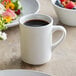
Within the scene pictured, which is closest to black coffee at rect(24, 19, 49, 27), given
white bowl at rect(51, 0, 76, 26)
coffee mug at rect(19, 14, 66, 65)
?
coffee mug at rect(19, 14, 66, 65)

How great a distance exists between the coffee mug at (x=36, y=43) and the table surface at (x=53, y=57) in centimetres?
3

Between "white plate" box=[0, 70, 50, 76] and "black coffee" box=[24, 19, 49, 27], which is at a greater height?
"black coffee" box=[24, 19, 49, 27]

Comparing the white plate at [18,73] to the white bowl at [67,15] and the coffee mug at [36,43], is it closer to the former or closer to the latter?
the coffee mug at [36,43]

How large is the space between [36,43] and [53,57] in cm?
12

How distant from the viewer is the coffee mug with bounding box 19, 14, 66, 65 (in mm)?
879

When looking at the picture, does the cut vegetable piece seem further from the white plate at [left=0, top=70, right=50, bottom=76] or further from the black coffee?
the white plate at [left=0, top=70, right=50, bottom=76]

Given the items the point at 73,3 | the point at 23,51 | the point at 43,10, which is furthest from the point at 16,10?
the point at 23,51

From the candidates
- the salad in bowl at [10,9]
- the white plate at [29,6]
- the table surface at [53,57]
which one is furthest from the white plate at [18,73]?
the white plate at [29,6]

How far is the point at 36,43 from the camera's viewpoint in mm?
892

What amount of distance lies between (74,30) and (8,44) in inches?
11.7

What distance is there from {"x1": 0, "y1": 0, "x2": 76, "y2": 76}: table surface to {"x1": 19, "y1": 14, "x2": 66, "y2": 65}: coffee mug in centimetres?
3

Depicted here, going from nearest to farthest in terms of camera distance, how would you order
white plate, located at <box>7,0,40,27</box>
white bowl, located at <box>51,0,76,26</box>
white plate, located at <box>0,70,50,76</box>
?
1. white plate, located at <box>0,70,50,76</box>
2. white bowl, located at <box>51,0,76,26</box>
3. white plate, located at <box>7,0,40,27</box>

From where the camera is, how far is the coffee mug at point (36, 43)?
88 cm

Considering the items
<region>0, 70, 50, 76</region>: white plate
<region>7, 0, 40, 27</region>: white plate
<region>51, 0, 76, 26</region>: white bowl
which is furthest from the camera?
<region>7, 0, 40, 27</region>: white plate
